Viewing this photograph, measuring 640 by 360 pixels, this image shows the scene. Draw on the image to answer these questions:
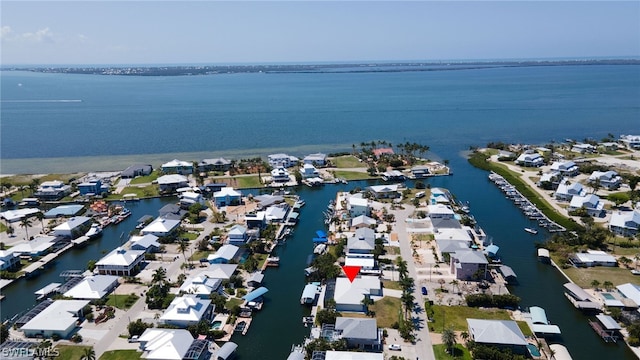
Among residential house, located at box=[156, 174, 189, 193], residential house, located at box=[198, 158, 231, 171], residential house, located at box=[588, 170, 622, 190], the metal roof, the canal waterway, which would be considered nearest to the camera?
the canal waterway

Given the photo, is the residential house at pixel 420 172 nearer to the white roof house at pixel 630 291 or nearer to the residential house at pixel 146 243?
the white roof house at pixel 630 291

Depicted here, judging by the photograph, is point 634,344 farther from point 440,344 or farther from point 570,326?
point 440,344

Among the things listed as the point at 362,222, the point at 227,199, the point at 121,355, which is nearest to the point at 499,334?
the point at 362,222

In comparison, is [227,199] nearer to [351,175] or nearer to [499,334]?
[351,175]

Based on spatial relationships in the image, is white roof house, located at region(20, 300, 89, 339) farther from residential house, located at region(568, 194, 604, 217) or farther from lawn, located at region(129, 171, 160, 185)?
residential house, located at region(568, 194, 604, 217)

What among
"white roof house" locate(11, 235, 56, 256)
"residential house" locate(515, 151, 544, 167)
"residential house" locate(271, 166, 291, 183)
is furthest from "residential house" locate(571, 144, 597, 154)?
"white roof house" locate(11, 235, 56, 256)

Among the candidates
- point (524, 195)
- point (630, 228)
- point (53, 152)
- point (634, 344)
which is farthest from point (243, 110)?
point (634, 344)
